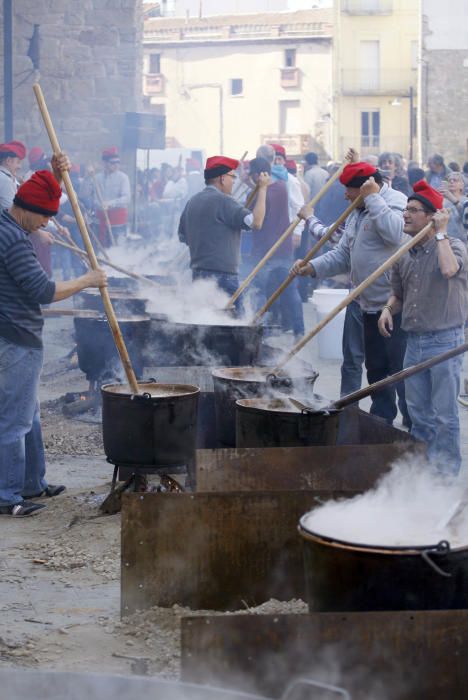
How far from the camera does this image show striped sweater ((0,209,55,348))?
6.11 metres

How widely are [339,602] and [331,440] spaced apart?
190 centimetres

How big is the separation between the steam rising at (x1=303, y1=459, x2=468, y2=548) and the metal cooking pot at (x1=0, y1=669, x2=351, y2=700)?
98 centimetres

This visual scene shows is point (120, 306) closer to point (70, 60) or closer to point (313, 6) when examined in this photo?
point (70, 60)

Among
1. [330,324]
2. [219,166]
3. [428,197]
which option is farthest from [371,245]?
[330,324]

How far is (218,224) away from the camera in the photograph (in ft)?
29.3

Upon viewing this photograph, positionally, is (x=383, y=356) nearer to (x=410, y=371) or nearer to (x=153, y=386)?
(x=153, y=386)

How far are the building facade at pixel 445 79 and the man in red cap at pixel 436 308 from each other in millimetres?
42921

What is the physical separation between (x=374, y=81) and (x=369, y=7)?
4045 millimetres

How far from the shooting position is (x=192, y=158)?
105ft

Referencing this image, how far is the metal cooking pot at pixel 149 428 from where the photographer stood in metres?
6.00

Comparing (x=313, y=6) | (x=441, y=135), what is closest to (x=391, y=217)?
(x=441, y=135)

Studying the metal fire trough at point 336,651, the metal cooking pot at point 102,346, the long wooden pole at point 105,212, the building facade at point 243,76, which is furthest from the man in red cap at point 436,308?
the building facade at point 243,76

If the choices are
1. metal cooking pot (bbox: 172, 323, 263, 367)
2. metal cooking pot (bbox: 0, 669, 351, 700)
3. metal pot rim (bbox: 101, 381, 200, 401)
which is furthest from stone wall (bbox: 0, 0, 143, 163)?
metal cooking pot (bbox: 0, 669, 351, 700)

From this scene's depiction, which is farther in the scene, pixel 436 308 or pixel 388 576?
pixel 436 308
